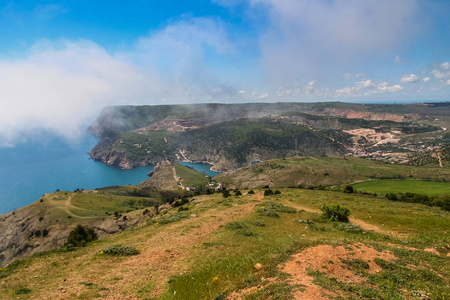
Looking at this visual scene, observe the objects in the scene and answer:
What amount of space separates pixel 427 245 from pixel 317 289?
14.4 metres

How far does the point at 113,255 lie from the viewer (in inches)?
776

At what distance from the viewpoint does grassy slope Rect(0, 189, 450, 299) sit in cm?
1109

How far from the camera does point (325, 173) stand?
480ft

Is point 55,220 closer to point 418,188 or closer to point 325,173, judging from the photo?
point 325,173

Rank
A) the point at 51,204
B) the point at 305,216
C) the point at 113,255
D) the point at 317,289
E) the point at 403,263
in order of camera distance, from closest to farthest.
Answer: the point at 317,289, the point at 403,263, the point at 113,255, the point at 305,216, the point at 51,204

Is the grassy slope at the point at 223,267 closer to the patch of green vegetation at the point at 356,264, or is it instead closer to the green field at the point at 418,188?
the patch of green vegetation at the point at 356,264

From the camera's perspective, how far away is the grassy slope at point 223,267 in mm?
11094

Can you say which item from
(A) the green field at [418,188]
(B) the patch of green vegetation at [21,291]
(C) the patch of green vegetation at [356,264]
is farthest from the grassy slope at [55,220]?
(A) the green field at [418,188]

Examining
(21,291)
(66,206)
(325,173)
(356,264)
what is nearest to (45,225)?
(66,206)

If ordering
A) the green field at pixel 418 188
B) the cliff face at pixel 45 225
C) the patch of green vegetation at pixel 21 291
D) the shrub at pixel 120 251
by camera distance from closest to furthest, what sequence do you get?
the patch of green vegetation at pixel 21 291 < the shrub at pixel 120 251 < the green field at pixel 418 188 < the cliff face at pixel 45 225

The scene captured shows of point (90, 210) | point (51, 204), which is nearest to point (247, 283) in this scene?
point (90, 210)

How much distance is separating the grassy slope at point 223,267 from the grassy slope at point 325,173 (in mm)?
121491

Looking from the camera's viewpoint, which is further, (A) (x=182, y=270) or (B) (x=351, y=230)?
(B) (x=351, y=230)

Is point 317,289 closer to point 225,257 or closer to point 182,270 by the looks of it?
point 225,257
